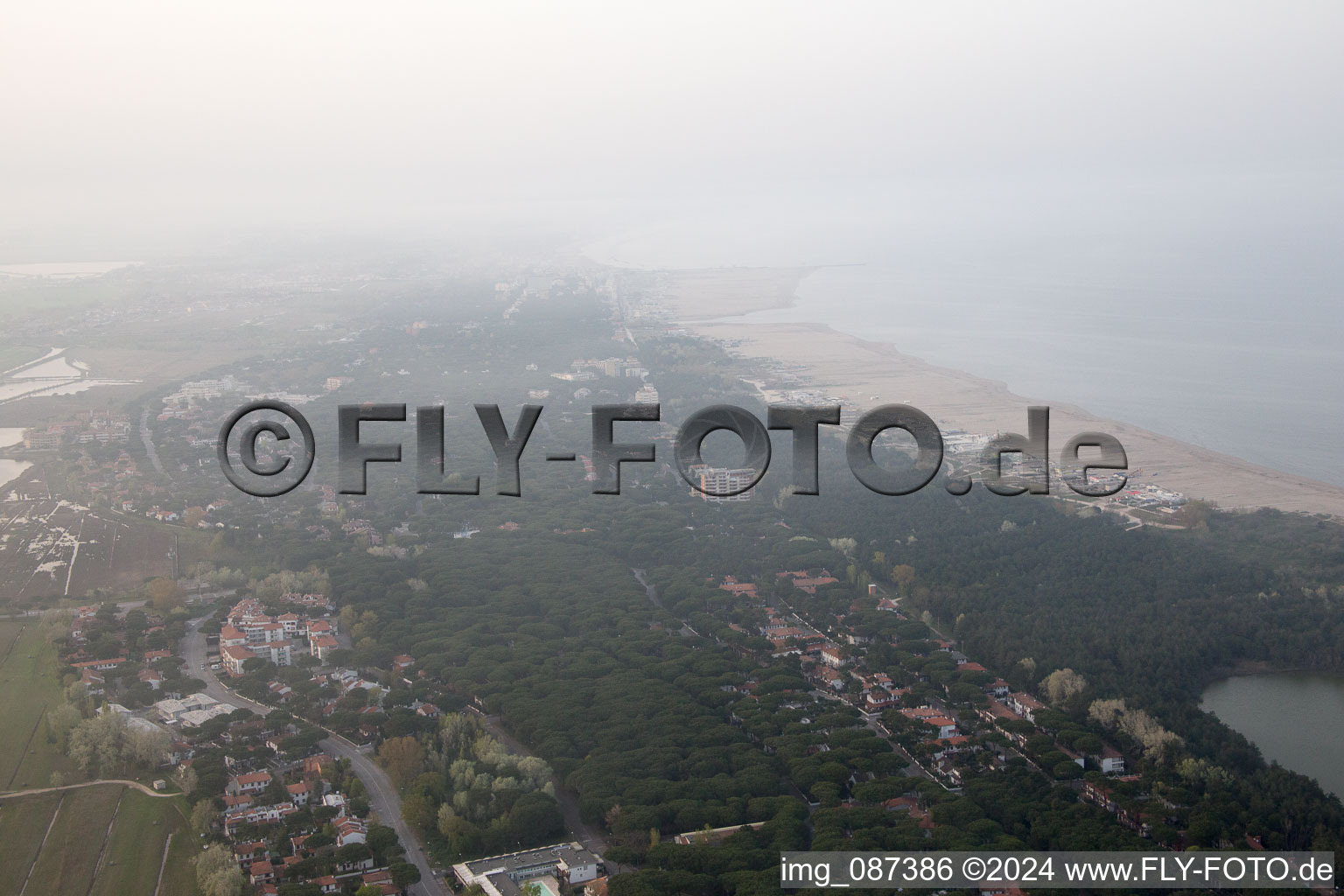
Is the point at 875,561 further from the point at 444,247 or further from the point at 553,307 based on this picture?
the point at 444,247

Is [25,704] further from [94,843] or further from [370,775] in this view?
[370,775]

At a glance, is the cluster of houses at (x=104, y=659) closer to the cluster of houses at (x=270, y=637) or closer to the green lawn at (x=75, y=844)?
the cluster of houses at (x=270, y=637)

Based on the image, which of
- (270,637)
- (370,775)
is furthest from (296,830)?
(270,637)

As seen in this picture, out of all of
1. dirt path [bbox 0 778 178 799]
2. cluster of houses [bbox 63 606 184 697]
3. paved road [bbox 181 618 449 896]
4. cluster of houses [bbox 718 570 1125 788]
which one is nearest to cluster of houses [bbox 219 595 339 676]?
paved road [bbox 181 618 449 896]

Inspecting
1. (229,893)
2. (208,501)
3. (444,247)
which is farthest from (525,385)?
(444,247)

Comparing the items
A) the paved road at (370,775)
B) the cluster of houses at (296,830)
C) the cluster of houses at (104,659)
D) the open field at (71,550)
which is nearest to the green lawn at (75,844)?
the cluster of houses at (296,830)

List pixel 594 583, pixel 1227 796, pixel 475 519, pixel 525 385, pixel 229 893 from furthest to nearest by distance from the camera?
pixel 525 385 < pixel 475 519 < pixel 594 583 < pixel 1227 796 < pixel 229 893
